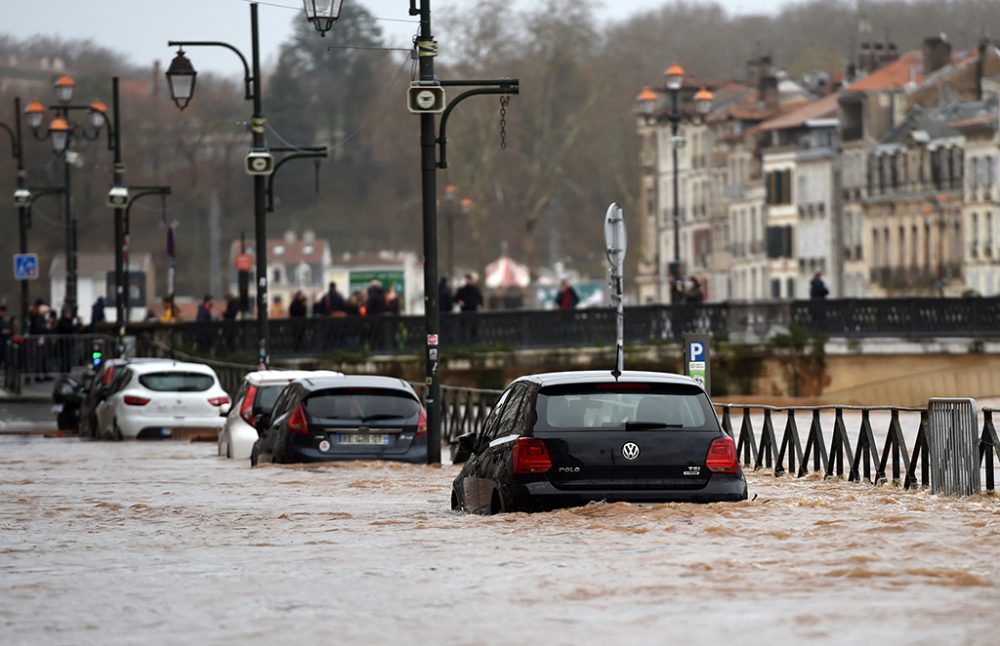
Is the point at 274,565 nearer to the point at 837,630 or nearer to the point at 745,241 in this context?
the point at 837,630

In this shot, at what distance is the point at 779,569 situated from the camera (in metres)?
13.8

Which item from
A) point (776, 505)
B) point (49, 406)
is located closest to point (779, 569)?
point (776, 505)

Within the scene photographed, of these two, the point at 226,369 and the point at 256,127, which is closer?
the point at 256,127

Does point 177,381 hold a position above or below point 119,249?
below

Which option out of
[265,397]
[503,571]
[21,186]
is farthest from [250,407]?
[21,186]

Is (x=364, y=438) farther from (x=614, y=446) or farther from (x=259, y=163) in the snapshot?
(x=259, y=163)

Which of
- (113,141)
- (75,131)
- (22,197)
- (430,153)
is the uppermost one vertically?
(75,131)

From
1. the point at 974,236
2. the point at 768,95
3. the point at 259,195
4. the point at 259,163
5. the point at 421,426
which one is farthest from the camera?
the point at 768,95

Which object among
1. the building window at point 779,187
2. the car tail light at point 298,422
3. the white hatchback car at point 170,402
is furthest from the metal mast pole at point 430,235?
the building window at point 779,187

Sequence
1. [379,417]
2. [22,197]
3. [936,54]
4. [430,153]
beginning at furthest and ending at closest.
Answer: [936,54] → [22,197] → [430,153] → [379,417]

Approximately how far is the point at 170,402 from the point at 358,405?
11710mm

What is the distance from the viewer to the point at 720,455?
17219 millimetres

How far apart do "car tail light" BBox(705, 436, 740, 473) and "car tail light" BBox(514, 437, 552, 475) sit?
3.72 feet

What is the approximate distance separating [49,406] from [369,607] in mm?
42066
